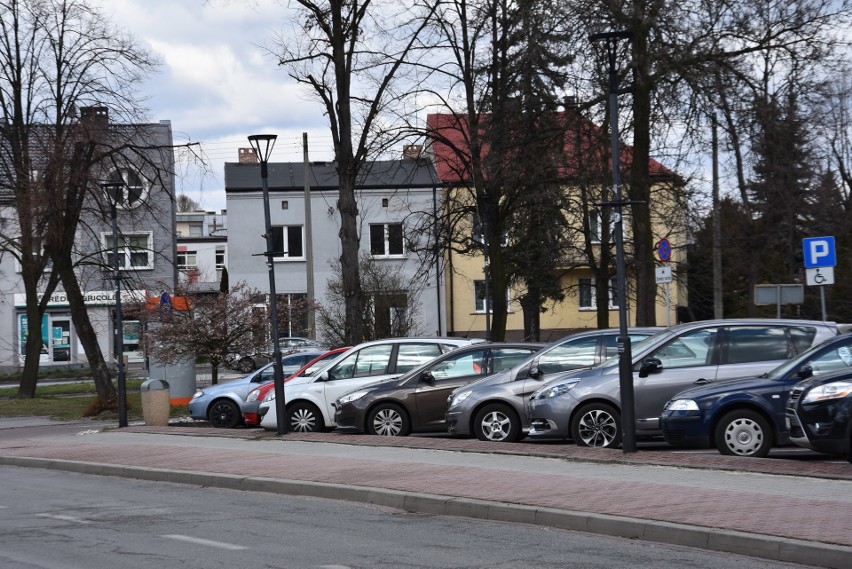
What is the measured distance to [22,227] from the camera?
30891 millimetres

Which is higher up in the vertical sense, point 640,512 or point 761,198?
point 761,198

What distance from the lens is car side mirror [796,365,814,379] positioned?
13664 millimetres

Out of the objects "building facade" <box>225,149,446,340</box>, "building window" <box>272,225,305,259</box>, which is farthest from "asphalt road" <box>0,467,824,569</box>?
"building window" <box>272,225,305,259</box>

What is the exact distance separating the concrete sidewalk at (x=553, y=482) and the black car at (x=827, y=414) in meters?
0.26

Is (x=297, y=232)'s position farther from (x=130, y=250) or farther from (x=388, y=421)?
(x=388, y=421)

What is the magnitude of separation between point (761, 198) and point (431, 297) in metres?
17.8

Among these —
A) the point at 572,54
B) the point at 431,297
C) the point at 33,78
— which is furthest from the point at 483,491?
the point at 431,297

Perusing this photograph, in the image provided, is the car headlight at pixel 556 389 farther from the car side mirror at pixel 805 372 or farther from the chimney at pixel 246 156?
the chimney at pixel 246 156

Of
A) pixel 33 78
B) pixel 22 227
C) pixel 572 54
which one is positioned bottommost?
pixel 22 227

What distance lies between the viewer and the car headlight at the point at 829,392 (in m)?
12.1

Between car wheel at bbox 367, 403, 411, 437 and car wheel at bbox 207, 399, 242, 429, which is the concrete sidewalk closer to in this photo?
car wheel at bbox 367, 403, 411, 437

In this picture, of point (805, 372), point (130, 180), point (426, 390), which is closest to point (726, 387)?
point (805, 372)

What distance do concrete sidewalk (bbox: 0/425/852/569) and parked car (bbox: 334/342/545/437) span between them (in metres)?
0.76

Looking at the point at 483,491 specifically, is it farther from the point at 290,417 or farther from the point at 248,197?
the point at 248,197
